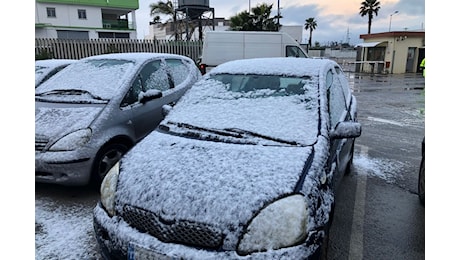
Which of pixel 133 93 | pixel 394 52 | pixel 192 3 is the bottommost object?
pixel 133 93

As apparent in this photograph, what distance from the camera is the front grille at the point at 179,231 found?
5.98 feet

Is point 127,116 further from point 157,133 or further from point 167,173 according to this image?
point 167,173

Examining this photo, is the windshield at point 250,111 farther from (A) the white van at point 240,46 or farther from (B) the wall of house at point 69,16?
(B) the wall of house at point 69,16

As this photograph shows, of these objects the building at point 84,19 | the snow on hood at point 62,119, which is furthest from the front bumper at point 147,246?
the building at point 84,19

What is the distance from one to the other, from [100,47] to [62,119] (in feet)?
44.5

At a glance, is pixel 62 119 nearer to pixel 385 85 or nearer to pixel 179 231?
pixel 179 231

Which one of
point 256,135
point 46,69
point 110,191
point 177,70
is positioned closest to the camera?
point 110,191

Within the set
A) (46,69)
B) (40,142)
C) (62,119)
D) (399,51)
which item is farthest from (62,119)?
(399,51)

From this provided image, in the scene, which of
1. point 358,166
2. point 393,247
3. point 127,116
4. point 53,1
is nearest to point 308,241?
point 393,247

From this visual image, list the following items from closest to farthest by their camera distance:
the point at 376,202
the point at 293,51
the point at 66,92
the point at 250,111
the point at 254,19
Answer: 1. the point at 250,111
2. the point at 376,202
3. the point at 66,92
4. the point at 293,51
5. the point at 254,19

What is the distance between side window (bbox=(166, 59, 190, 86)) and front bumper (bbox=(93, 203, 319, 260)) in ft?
10.5

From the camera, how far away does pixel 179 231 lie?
6.15ft

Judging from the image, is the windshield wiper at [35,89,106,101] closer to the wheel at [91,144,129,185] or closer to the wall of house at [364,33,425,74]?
the wheel at [91,144,129,185]

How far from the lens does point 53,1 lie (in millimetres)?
35156
